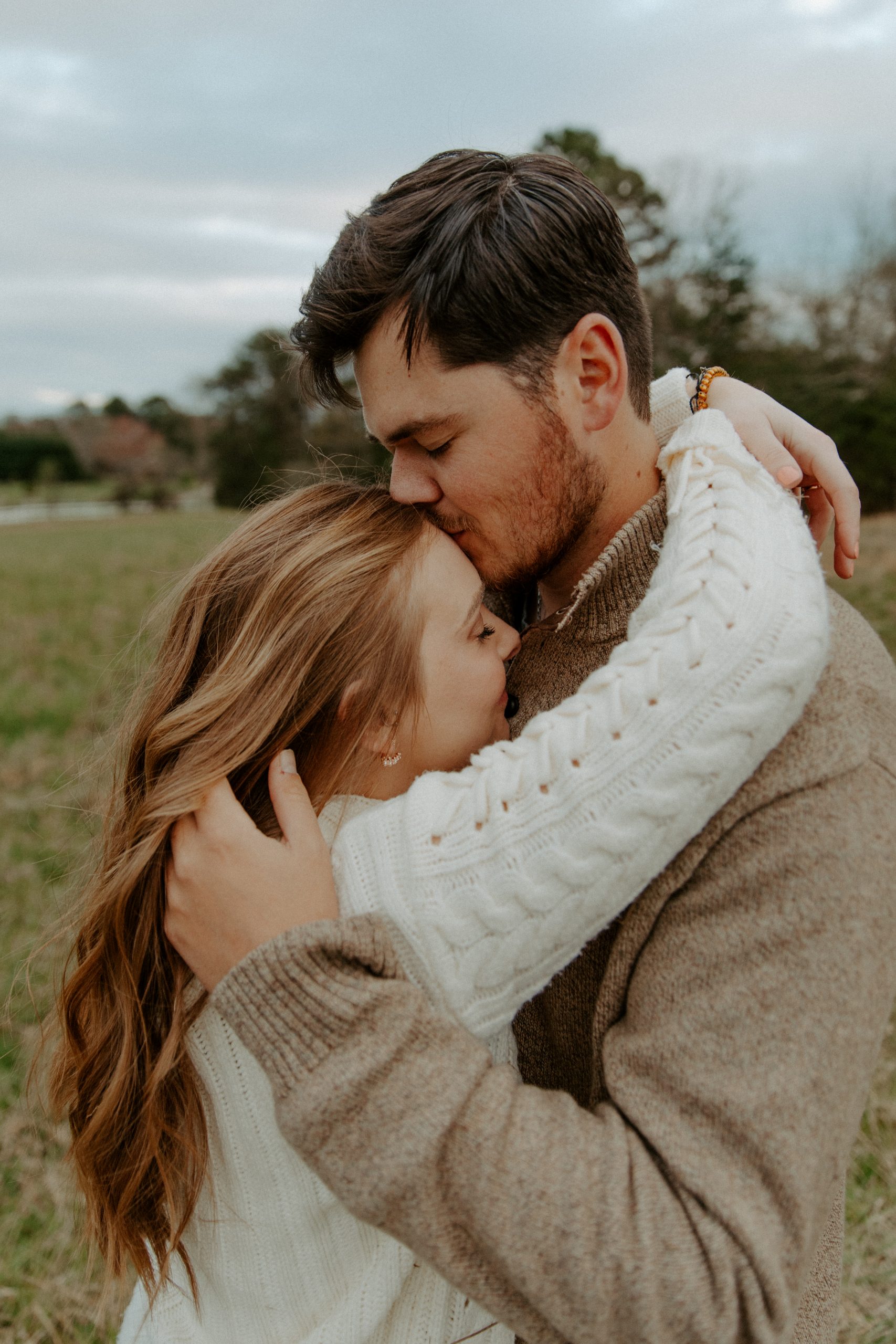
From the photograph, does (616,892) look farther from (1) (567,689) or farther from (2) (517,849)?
(1) (567,689)

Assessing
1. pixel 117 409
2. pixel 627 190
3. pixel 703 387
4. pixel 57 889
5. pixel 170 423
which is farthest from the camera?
pixel 117 409

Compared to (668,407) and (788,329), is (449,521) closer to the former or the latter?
(668,407)

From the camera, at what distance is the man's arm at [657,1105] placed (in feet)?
3.54

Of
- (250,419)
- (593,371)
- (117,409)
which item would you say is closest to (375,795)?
(593,371)

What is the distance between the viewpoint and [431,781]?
1554 mm

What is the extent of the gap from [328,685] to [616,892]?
731 mm

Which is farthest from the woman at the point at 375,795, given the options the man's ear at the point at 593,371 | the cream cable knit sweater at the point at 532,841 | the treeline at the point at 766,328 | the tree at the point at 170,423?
the tree at the point at 170,423

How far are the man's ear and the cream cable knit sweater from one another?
0.32 m

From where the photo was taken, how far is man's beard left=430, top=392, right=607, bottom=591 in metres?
1.94

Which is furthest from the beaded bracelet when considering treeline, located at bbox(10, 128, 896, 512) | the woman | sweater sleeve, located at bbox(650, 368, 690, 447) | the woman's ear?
treeline, located at bbox(10, 128, 896, 512)

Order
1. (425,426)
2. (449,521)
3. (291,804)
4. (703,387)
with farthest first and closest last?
1. (703,387)
2. (449,521)
3. (425,426)
4. (291,804)

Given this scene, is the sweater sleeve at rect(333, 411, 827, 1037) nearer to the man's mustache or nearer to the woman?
the woman

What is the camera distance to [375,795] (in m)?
1.89

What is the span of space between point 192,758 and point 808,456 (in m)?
1.32
